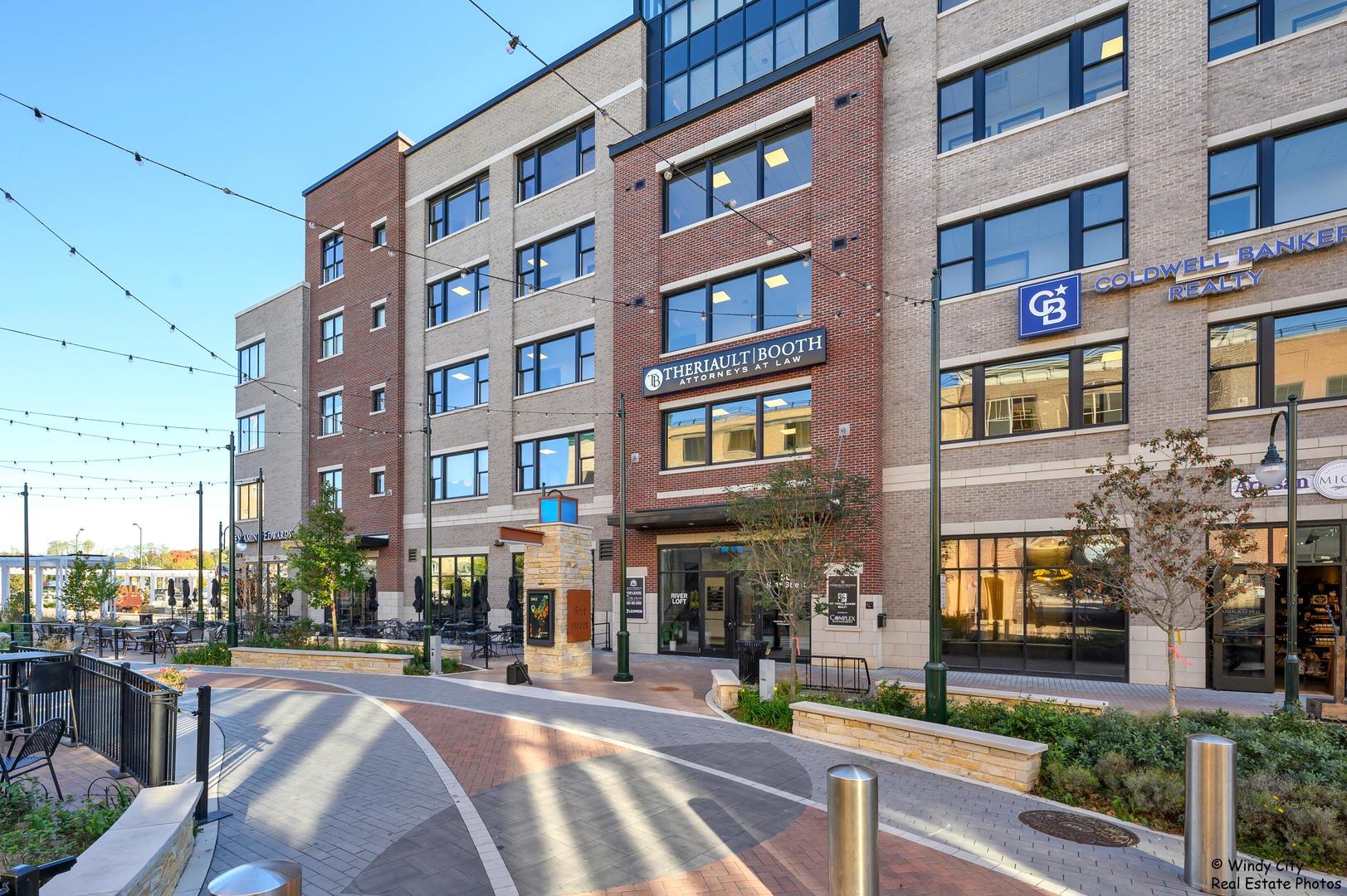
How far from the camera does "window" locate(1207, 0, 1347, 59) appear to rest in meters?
14.5

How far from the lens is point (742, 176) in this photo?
21.7 metres

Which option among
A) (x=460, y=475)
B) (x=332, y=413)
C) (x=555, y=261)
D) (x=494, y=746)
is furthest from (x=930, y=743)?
(x=332, y=413)

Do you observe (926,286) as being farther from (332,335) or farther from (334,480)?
(332,335)

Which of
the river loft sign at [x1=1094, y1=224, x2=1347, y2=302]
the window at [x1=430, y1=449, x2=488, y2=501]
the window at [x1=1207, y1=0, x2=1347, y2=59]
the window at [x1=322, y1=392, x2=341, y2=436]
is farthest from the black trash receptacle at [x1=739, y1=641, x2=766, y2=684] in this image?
the window at [x1=322, y1=392, x2=341, y2=436]

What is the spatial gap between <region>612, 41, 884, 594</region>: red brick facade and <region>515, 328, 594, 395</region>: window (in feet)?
6.15

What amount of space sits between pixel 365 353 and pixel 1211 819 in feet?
112

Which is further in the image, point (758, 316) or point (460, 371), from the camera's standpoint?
point (460, 371)

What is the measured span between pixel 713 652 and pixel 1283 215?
54.9ft

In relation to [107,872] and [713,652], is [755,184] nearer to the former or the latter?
[713,652]

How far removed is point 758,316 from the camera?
20797 mm

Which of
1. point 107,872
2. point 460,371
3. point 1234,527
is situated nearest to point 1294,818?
point 1234,527

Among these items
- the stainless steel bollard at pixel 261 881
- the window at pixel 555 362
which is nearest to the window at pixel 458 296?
the window at pixel 555 362

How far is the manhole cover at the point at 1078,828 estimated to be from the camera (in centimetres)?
Answer: 669

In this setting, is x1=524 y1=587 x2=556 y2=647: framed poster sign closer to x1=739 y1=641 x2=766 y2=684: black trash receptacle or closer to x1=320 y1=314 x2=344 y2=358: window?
x1=739 y1=641 x2=766 y2=684: black trash receptacle
